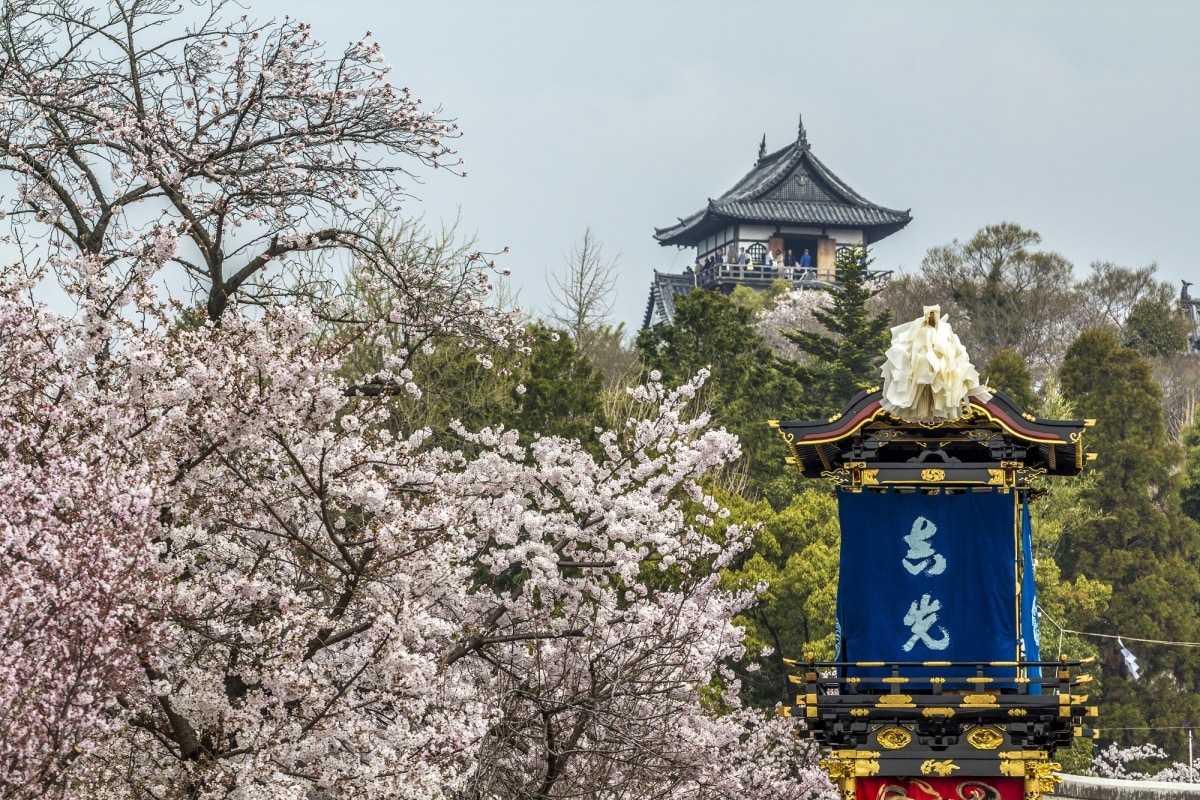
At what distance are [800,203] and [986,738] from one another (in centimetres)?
6754

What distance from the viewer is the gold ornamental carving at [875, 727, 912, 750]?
1366 cm

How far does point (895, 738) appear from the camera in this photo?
1369 cm

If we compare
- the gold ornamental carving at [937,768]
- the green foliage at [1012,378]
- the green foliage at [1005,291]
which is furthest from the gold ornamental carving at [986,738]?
the green foliage at [1005,291]

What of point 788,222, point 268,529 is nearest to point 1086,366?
point 268,529

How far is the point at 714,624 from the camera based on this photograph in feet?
53.7

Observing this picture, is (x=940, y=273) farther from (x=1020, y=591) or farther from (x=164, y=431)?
(x=164, y=431)

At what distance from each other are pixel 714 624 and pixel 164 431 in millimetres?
6915

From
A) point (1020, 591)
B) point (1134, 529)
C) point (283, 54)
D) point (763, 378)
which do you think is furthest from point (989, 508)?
point (1134, 529)

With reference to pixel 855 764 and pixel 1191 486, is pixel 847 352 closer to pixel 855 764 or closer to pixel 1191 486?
pixel 1191 486

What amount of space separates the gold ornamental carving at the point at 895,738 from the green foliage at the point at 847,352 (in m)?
24.4

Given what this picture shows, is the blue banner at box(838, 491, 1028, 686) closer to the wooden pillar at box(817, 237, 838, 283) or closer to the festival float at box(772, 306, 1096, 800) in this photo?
the festival float at box(772, 306, 1096, 800)

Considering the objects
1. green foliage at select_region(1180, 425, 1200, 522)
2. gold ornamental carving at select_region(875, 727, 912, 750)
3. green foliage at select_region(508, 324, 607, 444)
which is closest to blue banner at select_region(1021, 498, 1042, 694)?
gold ornamental carving at select_region(875, 727, 912, 750)

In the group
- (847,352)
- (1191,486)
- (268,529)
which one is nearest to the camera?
(268,529)

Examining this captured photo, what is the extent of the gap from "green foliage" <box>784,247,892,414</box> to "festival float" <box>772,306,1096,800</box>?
937 inches
